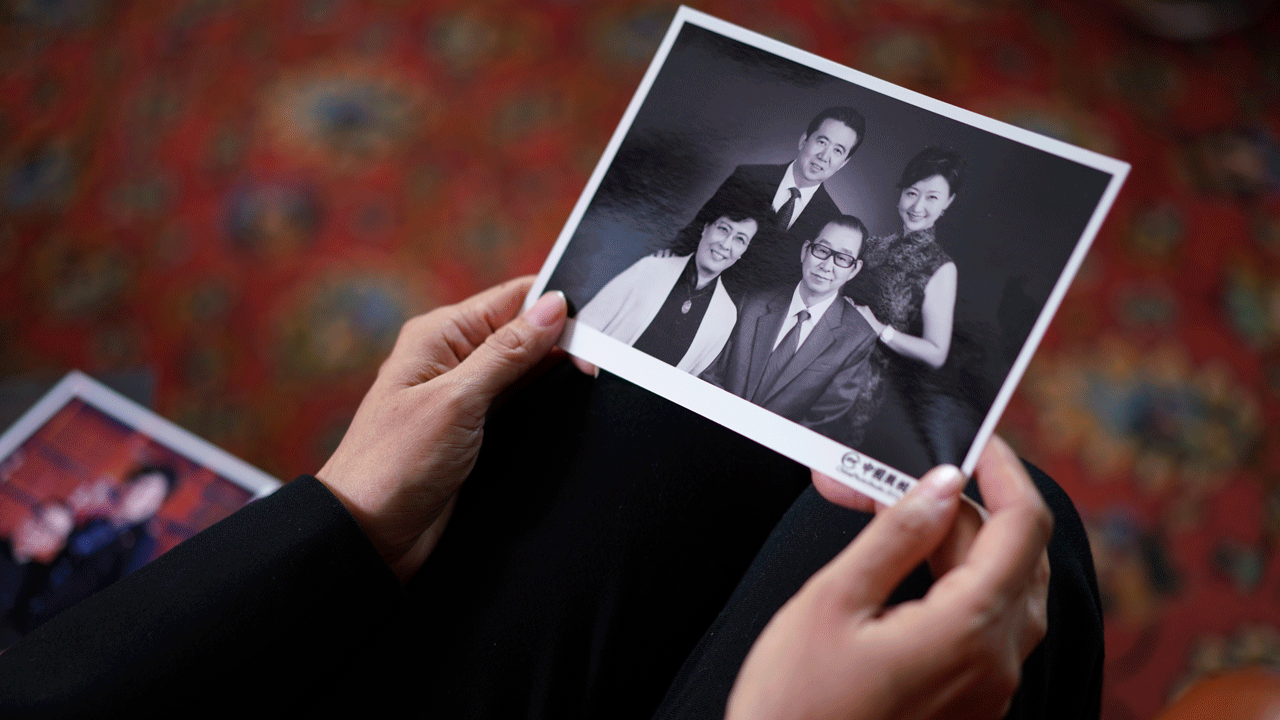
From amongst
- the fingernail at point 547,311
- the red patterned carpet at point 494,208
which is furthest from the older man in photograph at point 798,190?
the red patterned carpet at point 494,208

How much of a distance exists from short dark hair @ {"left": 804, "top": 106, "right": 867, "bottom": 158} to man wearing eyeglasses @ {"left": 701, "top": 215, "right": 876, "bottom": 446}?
7 cm

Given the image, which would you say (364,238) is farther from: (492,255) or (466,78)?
(466,78)

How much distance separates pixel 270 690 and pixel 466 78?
120 cm

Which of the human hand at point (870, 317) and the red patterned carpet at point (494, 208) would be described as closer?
the human hand at point (870, 317)

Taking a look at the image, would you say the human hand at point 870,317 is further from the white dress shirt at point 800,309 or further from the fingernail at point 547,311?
the fingernail at point 547,311

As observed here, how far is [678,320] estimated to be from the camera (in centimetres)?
70

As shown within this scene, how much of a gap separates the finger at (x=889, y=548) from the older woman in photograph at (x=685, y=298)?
0.68 feet

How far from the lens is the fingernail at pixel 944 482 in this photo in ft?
1.85

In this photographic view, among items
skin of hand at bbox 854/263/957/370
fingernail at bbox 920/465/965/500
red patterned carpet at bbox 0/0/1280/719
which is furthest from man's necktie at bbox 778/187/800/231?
red patterned carpet at bbox 0/0/1280/719

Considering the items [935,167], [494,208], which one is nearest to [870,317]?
[935,167]

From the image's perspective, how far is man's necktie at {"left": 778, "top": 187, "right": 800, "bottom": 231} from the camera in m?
0.70

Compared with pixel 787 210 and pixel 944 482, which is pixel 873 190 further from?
pixel 944 482

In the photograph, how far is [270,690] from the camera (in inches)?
24.3

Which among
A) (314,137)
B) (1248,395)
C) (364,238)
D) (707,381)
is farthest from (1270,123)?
(314,137)
